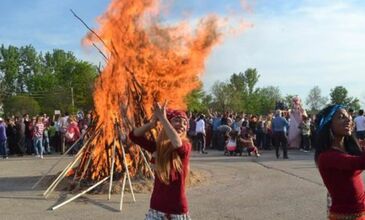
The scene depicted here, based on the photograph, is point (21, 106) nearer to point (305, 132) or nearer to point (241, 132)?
point (241, 132)

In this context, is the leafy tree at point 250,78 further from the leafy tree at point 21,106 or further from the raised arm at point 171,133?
the raised arm at point 171,133

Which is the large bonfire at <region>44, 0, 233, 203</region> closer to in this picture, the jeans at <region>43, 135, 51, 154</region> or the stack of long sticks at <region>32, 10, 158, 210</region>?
the stack of long sticks at <region>32, 10, 158, 210</region>

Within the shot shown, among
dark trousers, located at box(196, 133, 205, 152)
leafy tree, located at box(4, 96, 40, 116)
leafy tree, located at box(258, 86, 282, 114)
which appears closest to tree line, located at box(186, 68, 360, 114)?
leafy tree, located at box(258, 86, 282, 114)

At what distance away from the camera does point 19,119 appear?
2230 cm

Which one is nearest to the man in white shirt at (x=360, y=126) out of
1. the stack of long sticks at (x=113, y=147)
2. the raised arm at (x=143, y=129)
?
the stack of long sticks at (x=113, y=147)

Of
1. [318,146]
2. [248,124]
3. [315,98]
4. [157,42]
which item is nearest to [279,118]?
[248,124]

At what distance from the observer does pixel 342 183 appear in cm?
392

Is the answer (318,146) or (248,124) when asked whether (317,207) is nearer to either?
(318,146)

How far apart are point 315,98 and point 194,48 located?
6808 centimetres

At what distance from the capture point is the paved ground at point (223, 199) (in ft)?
27.6

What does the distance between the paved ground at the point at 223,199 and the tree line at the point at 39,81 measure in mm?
54285

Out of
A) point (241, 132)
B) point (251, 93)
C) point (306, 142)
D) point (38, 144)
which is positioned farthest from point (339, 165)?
point (251, 93)

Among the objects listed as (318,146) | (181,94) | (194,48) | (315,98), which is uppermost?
(315,98)

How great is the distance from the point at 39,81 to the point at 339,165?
270 feet
